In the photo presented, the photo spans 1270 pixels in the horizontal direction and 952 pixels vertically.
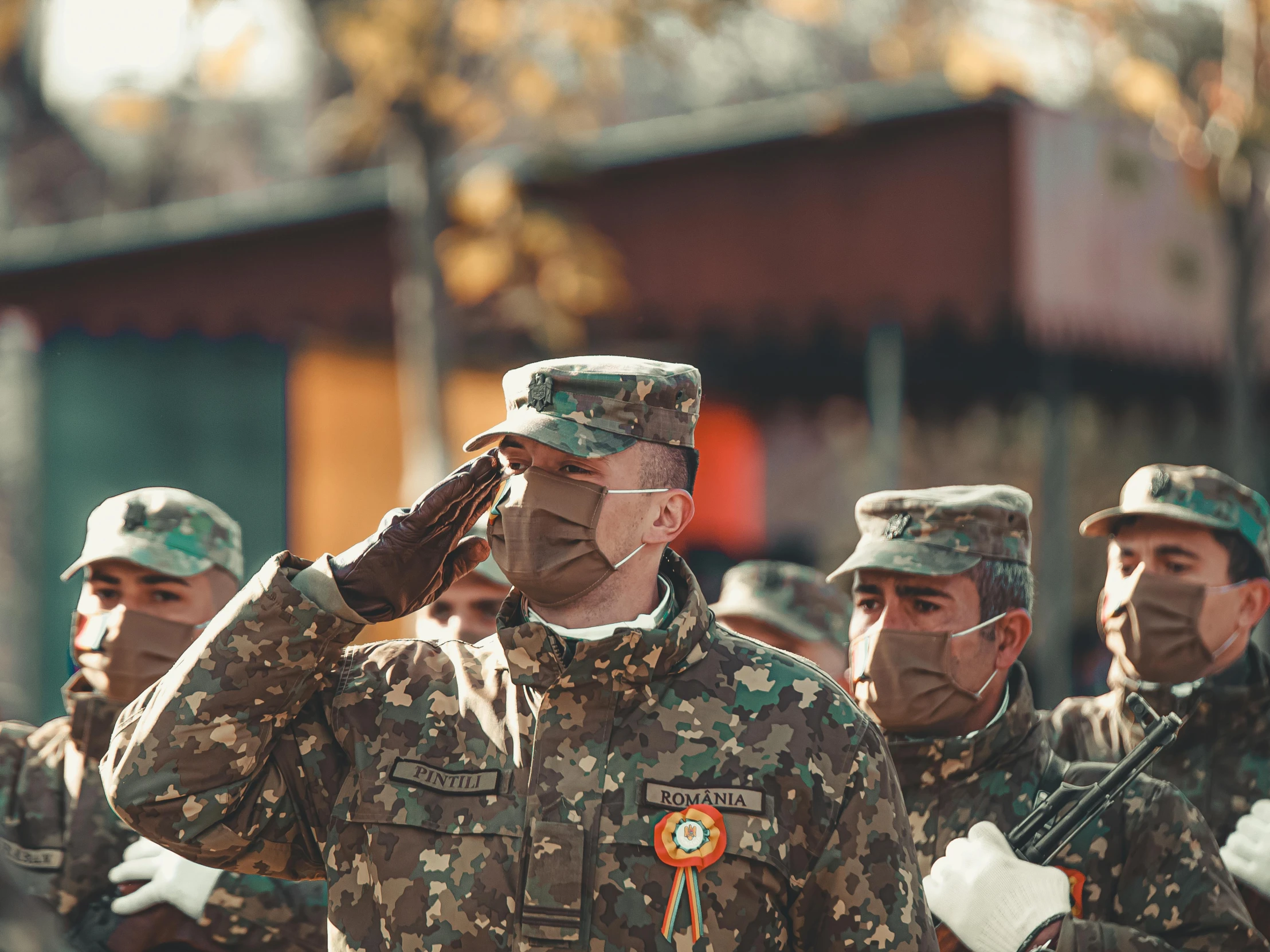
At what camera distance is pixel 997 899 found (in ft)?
10.9

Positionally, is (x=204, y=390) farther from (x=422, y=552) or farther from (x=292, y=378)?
(x=422, y=552)

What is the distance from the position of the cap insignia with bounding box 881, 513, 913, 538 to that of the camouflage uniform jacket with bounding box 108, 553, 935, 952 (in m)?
1.14

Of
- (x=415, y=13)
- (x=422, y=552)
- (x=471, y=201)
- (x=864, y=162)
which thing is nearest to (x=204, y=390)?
(x=471, y=201)

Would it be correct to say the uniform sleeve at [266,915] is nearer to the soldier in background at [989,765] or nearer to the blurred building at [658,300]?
the soldier in background at [989,765]

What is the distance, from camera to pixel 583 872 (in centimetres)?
265

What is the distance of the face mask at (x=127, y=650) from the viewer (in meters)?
4.03

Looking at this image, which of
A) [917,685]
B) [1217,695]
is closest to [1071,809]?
[917,685]

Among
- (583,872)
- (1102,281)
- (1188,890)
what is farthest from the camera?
(1102,281)

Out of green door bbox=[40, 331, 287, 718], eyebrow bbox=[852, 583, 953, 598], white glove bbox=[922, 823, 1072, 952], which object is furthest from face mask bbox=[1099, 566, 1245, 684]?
green door bbox=[40, 331, 287, 718]

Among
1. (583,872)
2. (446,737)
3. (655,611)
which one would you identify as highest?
(655,611)

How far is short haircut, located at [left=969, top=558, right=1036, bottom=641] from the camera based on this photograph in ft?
12.7

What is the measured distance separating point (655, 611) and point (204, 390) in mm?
9634

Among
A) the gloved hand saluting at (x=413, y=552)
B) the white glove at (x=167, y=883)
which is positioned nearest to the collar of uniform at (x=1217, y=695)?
the gloved hand saluting at (x=413, y=552)

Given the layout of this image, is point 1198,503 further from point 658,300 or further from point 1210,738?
point 658,300
